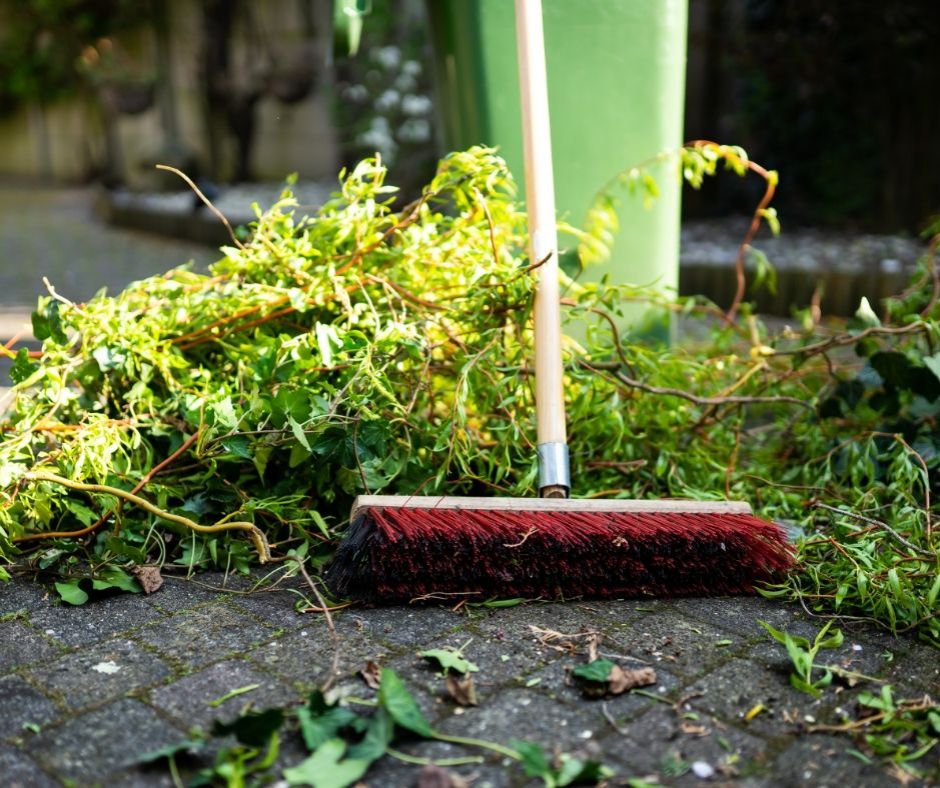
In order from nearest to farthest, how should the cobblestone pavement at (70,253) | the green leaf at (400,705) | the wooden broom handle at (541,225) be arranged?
the green leaf at (400,705) < the wooden broom handle at (541,225) < the cobblestone pavement at (70,253)

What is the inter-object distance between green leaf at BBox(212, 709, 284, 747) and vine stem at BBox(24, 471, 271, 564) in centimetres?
62

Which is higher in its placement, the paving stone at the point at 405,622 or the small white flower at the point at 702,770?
the paving stone at the point at 405,622

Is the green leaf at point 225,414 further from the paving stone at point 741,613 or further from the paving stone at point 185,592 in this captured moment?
the paving stone at point 741,613

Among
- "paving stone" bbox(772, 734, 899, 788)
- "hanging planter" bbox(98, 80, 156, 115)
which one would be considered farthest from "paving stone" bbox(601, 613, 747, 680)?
"hanging planter" bbox(98, 80, 156, 115)

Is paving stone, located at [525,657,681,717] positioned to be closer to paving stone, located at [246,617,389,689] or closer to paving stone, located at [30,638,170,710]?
paving stone, located at [246,617,389,689]

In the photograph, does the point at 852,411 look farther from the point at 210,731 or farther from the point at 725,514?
the point at 210,731

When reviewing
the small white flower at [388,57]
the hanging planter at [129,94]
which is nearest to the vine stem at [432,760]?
the small white flower at [388,57]

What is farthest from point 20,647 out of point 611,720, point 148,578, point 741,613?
point 741,613

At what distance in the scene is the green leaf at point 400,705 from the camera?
131 centimetres

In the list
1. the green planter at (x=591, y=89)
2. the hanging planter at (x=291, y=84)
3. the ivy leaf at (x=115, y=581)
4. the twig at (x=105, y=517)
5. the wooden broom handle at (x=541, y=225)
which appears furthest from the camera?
the hanging planter at (x=291, y=84)

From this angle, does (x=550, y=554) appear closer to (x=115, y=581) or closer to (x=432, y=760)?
(x=432, y=760)

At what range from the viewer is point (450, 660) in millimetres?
1512

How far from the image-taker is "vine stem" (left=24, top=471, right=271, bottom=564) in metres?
1.86

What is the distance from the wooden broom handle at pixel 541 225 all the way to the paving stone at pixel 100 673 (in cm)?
84
